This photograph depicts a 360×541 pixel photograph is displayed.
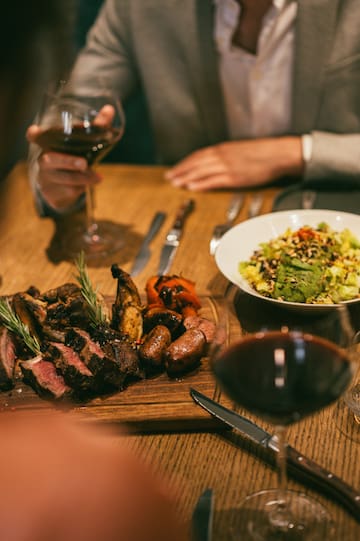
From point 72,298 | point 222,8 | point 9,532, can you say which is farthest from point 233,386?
point 222,8

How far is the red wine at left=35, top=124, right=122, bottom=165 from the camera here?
187 cm

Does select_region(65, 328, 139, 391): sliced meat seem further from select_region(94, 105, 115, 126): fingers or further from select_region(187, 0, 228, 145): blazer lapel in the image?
select_region(187, 0, 228, 145): blazer lapel

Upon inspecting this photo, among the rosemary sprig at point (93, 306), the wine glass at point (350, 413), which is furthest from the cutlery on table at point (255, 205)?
the wine glass at point (350, 413)

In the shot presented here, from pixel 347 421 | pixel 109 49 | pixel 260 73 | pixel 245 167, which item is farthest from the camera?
pixel 109 49

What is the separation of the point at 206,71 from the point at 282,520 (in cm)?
205

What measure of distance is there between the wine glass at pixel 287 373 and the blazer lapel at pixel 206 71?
1.87m

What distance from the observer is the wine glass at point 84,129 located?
1.88 meters

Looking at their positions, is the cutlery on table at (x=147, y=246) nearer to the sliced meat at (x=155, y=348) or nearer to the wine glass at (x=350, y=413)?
the sliced meat at (x=155, y=348)

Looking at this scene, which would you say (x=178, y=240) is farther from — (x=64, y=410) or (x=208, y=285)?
(x=64, y=410)

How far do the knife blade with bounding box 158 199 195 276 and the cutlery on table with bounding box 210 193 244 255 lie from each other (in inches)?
4.3

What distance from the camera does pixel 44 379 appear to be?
4.15 ft

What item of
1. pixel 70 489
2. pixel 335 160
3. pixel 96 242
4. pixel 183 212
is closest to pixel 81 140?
pixel 96 242

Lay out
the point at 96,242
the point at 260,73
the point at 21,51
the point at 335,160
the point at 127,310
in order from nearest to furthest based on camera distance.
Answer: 1. the point at 21,51
2. the point at 127,310
3. the point at 96,242
4. the point at 335,160
5. the point at 260,73

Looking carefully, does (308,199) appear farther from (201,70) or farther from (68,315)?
(68,315)
